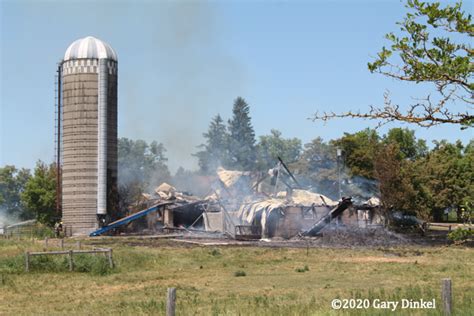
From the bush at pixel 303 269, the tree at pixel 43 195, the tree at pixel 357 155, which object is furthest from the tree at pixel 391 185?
the tree at pixel 43 195

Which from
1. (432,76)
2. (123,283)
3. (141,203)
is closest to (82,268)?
(123,283)

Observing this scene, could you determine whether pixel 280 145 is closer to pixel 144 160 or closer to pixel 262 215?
→ pixel 144 160

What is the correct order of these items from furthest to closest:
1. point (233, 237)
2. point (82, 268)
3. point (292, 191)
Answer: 1. point (292, 191)
2. point (233, 237)
3. point (82, 268)

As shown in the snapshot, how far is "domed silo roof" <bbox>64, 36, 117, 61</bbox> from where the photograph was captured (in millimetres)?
60781

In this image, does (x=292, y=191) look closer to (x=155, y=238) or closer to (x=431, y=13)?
(x=155, y=238)

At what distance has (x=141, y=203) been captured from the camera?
2520 inches

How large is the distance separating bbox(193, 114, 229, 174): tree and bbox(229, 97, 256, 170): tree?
1.44 m

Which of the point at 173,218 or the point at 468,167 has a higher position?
the point at 468,167

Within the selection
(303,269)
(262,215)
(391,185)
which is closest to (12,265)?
(303,269)

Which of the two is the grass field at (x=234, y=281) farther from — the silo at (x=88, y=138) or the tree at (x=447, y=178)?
the tree at (x=447, y=178)

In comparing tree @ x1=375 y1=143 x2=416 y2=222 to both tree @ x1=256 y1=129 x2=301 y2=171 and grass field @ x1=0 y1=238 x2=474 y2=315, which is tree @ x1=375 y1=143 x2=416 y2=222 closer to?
grass field @ x1=0 y1=238 x2=474 y2=315

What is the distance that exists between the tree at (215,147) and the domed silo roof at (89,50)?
60.3 meters

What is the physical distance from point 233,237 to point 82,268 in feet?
74.6

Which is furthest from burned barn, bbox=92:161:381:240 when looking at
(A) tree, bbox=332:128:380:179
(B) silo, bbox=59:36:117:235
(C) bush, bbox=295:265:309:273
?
(C) bush, bbox=295:265:309:273
